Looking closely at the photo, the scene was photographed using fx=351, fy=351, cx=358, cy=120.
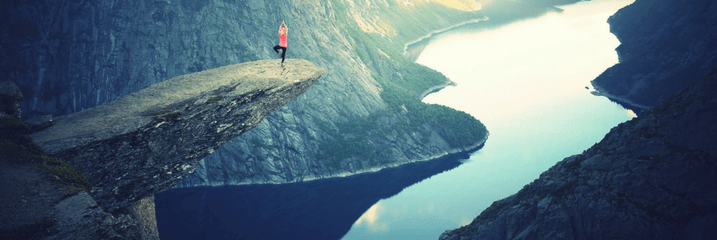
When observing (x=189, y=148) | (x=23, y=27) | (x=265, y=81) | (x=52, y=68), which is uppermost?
(x=23, y=27)

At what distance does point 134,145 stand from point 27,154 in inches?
150

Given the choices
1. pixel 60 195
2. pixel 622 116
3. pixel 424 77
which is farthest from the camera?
pixel 424 77

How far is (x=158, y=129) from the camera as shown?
17672mm

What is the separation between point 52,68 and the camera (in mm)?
73875

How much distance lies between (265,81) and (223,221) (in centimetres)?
5491

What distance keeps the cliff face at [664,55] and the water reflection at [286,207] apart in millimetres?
65102

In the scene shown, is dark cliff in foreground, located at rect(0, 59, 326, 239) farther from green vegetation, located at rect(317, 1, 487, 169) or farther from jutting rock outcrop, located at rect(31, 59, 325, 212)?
green vegetation, located at rect(317, 1, 487, 169)

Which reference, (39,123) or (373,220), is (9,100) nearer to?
(39,123)

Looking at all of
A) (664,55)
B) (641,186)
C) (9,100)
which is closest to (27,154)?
(9,100)

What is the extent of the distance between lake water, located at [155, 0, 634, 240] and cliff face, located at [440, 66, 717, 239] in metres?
36.9

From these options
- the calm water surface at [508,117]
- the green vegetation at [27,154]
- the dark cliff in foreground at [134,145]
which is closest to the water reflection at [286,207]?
the calm water surface at [508,117]

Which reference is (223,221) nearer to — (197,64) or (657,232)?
(197,64)

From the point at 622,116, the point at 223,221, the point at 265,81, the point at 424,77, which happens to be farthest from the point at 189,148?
the point at 424,77

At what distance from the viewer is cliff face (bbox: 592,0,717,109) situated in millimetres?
91312
